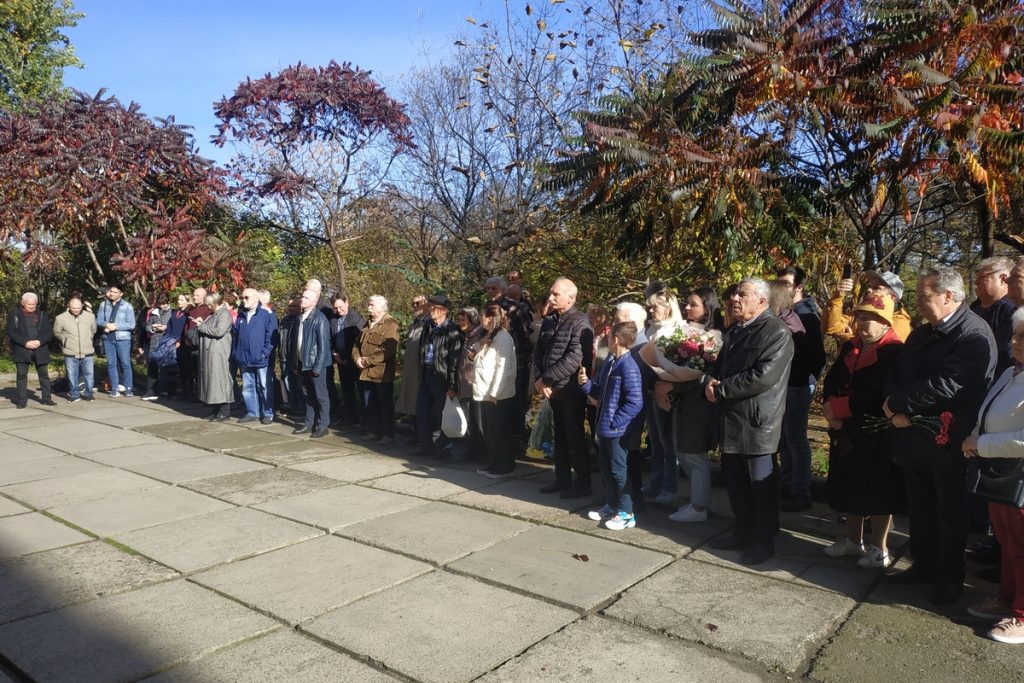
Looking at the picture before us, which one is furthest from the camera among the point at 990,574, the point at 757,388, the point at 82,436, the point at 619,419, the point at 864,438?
the point at 82,436

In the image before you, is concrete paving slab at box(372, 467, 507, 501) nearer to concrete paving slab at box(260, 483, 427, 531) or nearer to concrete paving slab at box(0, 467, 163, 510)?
concrete paving slab at box(260, 483, 427, 531)

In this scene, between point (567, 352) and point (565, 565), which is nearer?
point (565, 565)

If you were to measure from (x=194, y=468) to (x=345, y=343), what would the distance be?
8.08ft

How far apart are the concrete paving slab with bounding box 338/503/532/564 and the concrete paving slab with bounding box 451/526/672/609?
15 centimetres

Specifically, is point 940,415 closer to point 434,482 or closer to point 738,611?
point 738,611

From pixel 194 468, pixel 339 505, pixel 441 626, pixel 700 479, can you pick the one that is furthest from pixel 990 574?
pixel 194 468

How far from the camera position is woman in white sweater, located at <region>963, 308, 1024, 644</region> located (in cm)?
374

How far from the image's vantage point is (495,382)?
282 inches

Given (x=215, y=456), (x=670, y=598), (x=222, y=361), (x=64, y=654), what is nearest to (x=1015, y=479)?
(x=670, y=598)

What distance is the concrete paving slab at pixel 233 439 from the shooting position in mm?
9000

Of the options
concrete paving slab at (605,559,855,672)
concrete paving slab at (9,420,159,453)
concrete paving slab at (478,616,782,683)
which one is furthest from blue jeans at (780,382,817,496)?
concrete paving slab at (9,420,159,453)

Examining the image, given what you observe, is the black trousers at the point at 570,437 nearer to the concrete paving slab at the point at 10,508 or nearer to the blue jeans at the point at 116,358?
the concrete paving slab at the point at 10,508

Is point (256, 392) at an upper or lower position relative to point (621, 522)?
upper

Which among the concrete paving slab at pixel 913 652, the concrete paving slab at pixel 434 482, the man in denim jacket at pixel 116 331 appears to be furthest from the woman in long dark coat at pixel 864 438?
the man in denim jacket at pixel 116 331
